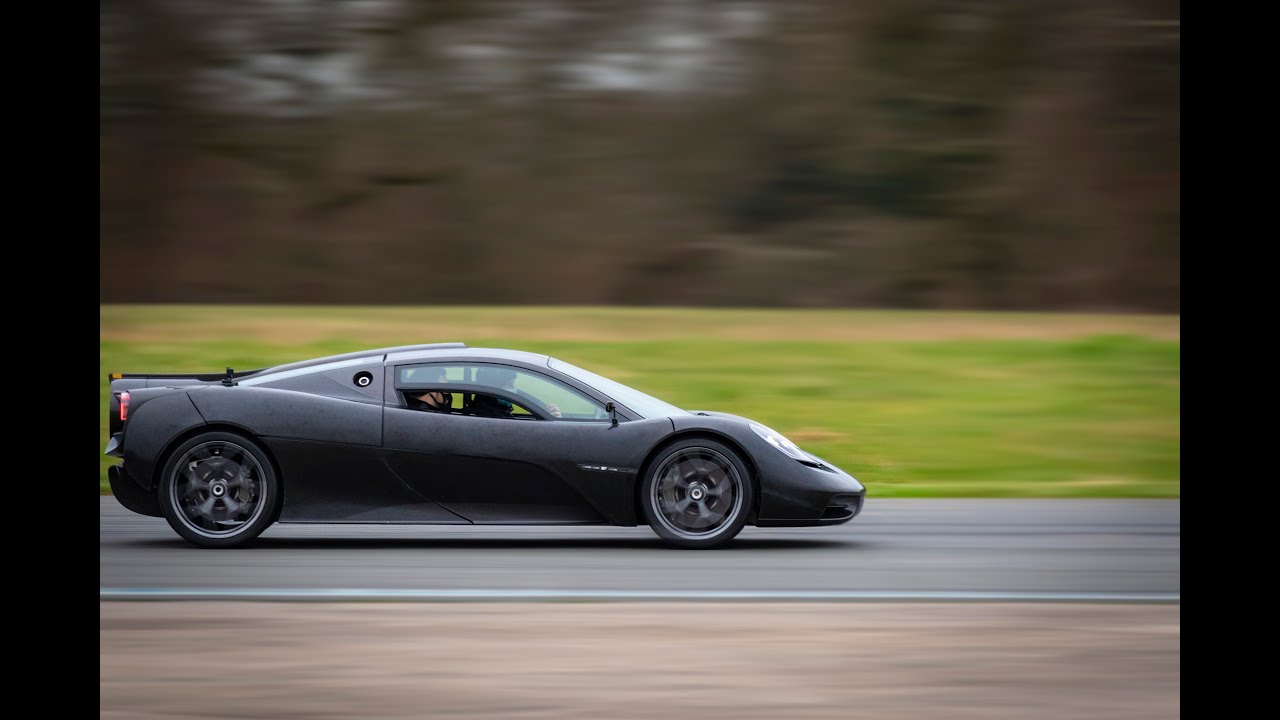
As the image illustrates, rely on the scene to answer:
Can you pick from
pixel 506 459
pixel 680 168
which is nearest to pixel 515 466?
pixel 506 459

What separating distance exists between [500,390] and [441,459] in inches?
18.9

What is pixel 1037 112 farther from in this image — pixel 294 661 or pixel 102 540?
pixel 294 661

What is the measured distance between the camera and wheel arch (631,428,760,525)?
7422 millimetres

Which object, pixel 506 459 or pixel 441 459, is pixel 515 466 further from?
pixel 441 459

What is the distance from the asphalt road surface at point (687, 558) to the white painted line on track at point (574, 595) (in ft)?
0.33

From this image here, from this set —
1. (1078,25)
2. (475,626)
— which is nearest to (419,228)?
(1078,25)

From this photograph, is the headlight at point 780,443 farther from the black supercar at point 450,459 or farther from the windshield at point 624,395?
the windshield at point 624,395

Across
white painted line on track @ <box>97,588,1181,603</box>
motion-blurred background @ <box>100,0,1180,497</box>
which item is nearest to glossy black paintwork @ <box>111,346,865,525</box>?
white painted line on track @ <box>97,588,1181,603</box>

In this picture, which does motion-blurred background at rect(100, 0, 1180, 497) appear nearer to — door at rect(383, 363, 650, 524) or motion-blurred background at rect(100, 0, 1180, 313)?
motion-blurred background at rect(100, 0, 1180, 313)

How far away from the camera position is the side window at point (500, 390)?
7.48 m

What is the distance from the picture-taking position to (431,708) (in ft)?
13.9

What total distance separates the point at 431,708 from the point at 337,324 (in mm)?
15961

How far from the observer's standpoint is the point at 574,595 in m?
6.16
